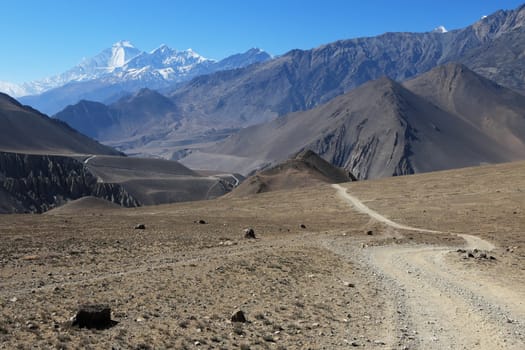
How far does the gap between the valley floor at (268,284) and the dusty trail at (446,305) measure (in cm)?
5

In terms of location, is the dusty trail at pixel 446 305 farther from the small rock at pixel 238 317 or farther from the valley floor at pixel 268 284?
the small rock at pixel 238 317

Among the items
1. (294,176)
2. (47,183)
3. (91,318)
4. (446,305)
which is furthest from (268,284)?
(47,183)

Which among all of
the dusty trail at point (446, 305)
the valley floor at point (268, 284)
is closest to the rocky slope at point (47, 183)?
the valley floor at point (268, 284)

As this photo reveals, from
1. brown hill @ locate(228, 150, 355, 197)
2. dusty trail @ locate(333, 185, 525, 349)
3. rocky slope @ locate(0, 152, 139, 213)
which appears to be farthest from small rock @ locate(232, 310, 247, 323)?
rocky slope @ locate(0, 152, 139, 213)

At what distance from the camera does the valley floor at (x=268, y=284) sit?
13.5 m

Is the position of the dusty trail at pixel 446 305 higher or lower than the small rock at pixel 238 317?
lower

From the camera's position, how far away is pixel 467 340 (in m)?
13.8

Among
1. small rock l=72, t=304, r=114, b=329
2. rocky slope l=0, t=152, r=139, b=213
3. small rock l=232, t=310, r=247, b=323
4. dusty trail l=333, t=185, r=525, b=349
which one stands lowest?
rocky slope l=0, t=152, r=139, b=213

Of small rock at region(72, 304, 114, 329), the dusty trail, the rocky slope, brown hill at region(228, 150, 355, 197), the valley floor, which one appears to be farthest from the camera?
the rocky slope

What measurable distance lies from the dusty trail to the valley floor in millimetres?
51

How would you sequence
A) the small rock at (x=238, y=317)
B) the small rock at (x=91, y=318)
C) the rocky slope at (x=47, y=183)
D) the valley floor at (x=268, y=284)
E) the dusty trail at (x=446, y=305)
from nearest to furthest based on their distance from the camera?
the small rock at (x=91, y=318), the valley floor at (x=268, y=284), the dusty trail at (x=446, y=305), the small rock at (x=238, y=317), the rocky slope at (x=47, y=183)

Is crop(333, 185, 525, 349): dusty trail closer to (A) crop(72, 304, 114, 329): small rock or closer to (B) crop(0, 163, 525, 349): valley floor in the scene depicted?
(B) crop(0, 163, 525, 349): valley floor

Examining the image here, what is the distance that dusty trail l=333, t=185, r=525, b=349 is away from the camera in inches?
546

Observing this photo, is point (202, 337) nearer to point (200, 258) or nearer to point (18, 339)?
point (18, 339)
